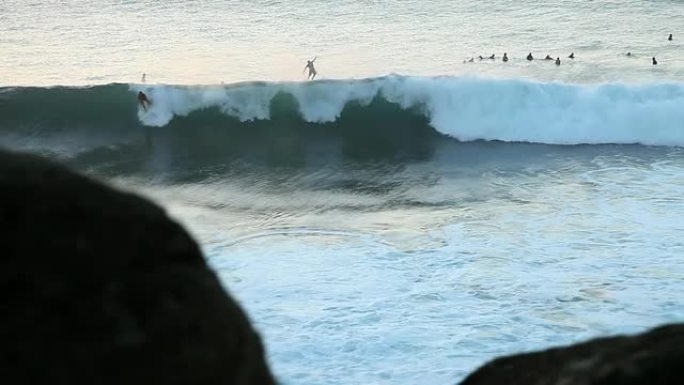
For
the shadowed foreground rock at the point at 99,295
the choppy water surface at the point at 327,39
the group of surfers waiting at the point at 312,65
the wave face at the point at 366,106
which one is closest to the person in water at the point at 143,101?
the group of surfers waiting at the point at 312,65

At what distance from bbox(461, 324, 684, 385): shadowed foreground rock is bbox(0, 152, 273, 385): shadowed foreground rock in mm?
438

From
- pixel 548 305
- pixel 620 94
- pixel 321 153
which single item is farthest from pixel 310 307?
pixel 620 94

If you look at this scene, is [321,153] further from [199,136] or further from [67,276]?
[67,276]

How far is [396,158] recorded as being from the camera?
17.9 metres

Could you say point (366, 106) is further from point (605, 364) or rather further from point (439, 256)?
point (605, 364)

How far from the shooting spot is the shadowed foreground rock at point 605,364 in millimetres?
1210

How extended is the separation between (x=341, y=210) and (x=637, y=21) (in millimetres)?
20306

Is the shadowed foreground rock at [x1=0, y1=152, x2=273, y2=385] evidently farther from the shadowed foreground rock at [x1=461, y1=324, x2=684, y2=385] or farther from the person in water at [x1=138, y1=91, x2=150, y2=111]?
the person in water at [x1=138, y1=91, x2=150, y2=111]

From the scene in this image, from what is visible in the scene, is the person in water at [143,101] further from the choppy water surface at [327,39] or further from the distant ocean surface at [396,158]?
the choppy water surface at [327,39]

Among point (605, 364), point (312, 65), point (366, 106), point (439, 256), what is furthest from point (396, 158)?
point (605, 364)

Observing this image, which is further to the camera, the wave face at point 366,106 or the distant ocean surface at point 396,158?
the wave face at point 366,106

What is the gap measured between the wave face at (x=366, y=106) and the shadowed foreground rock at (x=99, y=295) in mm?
18227

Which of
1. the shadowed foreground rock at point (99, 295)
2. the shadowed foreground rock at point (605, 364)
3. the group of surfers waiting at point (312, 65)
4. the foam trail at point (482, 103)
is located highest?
the shadowed foreground rock at point (99, 295)

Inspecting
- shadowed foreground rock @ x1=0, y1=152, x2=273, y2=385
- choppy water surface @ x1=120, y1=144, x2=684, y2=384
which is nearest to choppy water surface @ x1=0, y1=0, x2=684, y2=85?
choppy water surface @ x1=120, y1=144, x2=684, y2=384
